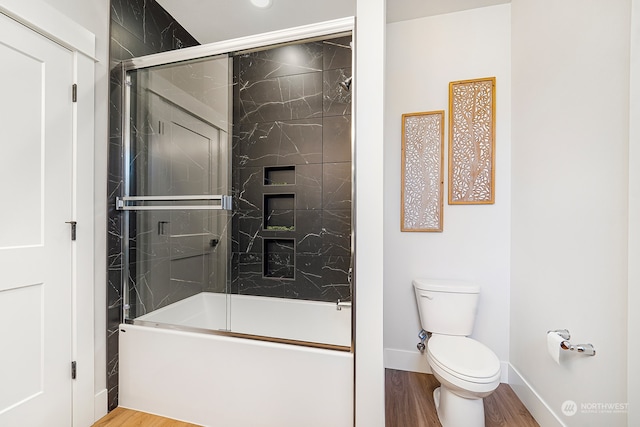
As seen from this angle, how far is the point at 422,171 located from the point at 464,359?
1.30 meters

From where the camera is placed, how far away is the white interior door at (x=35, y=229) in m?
1.34

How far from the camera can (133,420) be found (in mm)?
1697

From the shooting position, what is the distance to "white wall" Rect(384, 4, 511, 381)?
2.12 meters

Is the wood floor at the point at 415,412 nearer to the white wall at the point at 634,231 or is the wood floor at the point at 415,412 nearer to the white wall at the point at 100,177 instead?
the white wall at the point at 100,177

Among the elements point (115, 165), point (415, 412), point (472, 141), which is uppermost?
point (472, 141)

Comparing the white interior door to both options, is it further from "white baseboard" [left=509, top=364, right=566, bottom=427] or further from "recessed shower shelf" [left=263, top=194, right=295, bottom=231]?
"white baseboard" [left=509, top=364, right=566, bottom=427]

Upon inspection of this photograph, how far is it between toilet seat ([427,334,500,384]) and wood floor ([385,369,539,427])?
38 centimetres

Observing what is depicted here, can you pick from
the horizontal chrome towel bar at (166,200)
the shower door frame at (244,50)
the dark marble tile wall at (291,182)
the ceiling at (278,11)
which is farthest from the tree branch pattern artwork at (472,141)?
the horizontal chrome towel bar at (166,200)

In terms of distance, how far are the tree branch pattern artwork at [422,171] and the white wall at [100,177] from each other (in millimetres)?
2020

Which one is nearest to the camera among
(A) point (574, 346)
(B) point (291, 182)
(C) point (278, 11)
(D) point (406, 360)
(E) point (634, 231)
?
(E) point (634, 231)

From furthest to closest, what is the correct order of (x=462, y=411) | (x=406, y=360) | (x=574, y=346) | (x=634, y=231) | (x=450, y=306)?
(x=406, y=360)
(x=450, y=306)
(x=462, y=411)
(x=574, y=346)
(x=634, y=231)

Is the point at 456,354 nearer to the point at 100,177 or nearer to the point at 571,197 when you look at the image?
the point at 571,197

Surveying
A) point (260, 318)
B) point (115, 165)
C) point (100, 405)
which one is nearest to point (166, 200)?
point (115, 165)

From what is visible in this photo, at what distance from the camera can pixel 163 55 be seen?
184 centimetres
